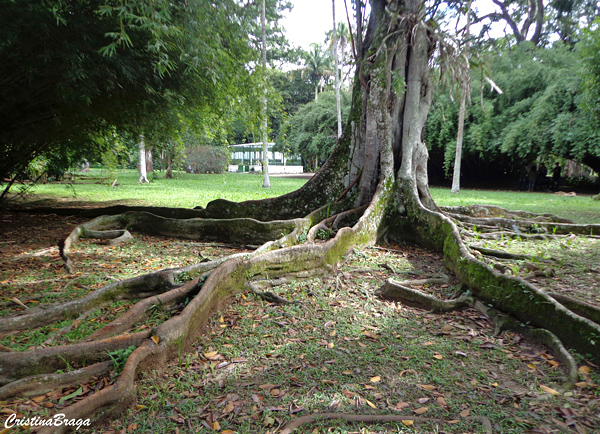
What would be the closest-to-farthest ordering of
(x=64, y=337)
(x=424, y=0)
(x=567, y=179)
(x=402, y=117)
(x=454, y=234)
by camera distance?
(x=64, y=337)
(x=454, y=234)
(x=424, y=0)
(x=402, y=117)
(x=567, y=179)

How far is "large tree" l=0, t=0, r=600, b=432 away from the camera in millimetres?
3699

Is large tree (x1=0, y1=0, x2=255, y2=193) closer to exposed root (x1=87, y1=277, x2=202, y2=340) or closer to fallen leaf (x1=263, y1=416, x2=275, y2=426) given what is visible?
exposed root (x1=87, y1=277, x2=202, y2=340)

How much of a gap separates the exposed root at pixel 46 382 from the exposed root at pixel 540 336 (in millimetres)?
3454

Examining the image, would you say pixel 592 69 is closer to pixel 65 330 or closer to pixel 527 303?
pixel 527 303

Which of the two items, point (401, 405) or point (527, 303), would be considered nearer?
point (401, 405)

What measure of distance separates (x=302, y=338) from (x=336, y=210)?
419cm

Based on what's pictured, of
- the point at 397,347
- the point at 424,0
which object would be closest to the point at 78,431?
the point at 397,347

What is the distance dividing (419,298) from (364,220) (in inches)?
92.5

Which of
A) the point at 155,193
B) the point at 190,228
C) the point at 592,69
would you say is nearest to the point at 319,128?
the point at 155,193

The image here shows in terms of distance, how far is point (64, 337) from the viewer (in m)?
3.27

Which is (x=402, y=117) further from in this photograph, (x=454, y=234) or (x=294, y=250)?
(x=294, y=250)

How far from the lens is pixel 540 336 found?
338 cm

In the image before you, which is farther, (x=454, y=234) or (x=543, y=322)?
(x=454, y=234)

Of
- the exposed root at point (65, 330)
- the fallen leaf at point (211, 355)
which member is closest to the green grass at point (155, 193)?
the exposed root at point (65, 330)
